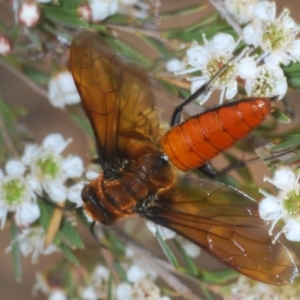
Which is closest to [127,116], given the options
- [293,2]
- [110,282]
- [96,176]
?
[96,176]

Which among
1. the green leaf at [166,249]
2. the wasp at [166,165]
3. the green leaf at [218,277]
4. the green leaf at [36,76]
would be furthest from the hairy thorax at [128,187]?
the green leaf at [36,76]

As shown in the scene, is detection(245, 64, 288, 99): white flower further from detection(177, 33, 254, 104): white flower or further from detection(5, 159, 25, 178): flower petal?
detection(5, 159, 25, 178): flower petal

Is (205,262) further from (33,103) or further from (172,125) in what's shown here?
(172,125)

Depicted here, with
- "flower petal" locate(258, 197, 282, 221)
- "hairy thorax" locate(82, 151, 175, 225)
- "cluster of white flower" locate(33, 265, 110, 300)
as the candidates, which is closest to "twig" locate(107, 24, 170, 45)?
"hairy thorax" locate(82, 151, 175, 225)

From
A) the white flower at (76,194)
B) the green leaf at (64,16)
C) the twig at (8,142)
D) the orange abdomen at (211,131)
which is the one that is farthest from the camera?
the twig at (8,142)

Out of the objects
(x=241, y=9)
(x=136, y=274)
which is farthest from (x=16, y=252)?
(x=241, y=9)

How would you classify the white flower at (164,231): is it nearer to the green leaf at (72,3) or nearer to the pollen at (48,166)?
Result: the pollen at (48,166)
